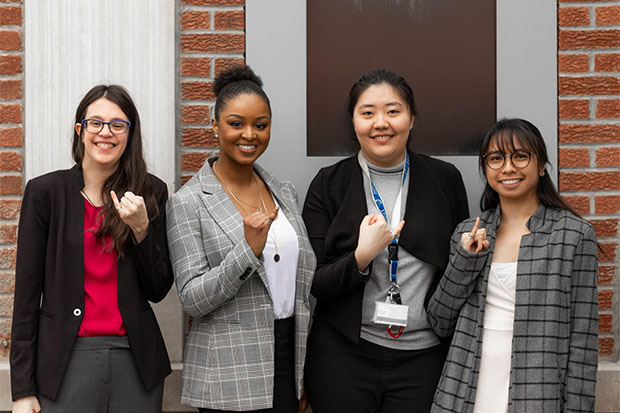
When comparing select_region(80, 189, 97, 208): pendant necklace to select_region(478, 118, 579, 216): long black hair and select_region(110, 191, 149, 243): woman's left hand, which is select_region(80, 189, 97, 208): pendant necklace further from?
select_region(478, 118, 579, 216): long black hair

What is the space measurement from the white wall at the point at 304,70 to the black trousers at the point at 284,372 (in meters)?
0.96

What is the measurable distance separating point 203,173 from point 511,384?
1534 mm

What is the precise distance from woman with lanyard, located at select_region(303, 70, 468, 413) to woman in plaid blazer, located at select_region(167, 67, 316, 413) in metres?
0.14

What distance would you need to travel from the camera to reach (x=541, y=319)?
249cm

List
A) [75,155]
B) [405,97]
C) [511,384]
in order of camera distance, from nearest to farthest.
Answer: [511,384] < [75,155] < [405,97]

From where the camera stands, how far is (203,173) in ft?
9.35

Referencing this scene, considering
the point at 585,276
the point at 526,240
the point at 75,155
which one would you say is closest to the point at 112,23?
the point at 75,155

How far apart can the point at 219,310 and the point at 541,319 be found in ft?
4.17

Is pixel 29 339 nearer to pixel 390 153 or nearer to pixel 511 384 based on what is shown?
pixel 390 153

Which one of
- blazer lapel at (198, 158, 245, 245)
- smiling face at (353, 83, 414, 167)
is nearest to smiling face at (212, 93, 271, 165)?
blazer lapel at (198, 158, 245, 245)

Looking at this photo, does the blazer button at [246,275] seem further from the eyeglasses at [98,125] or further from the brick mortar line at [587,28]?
the brick mortar line at [587,28]

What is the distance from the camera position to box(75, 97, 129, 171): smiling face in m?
2.61

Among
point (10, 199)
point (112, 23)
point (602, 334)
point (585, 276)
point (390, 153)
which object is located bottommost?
point (602, 334)

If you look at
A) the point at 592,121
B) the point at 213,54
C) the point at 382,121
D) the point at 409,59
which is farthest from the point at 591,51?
the point at 213,54
